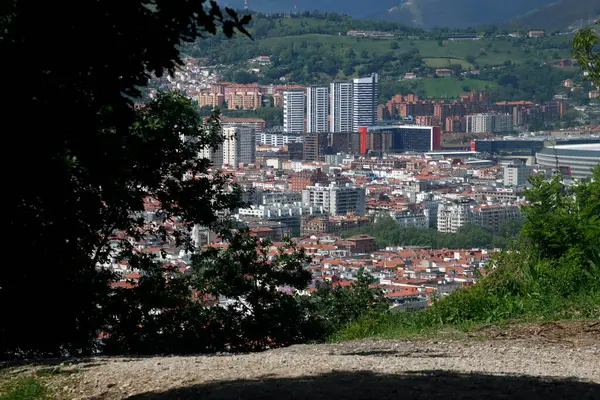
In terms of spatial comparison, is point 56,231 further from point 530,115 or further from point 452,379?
point 530,115

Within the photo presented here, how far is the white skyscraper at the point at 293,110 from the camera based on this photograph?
9600 cm

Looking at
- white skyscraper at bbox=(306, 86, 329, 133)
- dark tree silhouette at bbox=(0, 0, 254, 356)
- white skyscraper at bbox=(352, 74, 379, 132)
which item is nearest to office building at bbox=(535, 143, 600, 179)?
dark tree silhouette at bbox=(0, 0, 254, 356)

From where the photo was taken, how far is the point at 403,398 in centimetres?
289

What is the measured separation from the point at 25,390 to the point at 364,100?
9347 cm

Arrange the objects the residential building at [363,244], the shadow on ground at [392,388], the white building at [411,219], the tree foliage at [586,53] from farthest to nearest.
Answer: the white building at [411,219] → the residential building at [363,244] → the tree foliage at [586,53] → the shadow on ground at [392,388]

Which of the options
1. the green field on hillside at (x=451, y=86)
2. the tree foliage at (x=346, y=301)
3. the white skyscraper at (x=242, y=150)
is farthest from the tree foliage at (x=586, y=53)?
the green field on hillside at (x=451, y=86)

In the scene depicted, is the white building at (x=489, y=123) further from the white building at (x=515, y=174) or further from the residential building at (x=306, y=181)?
the residential building at (x=306, y=181)

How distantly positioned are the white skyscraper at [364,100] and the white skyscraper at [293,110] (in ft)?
15.3

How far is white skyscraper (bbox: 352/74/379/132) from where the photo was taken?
315 feet

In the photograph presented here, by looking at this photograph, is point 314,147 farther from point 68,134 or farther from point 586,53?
point 68,134

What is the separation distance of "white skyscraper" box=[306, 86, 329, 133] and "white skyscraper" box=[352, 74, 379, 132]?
2893mm

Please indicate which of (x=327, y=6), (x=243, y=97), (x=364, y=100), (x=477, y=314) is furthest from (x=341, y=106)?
(x=477, y=314)

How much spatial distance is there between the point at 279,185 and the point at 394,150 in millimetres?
29231

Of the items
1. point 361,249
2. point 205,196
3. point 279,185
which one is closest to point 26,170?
point 205,196
